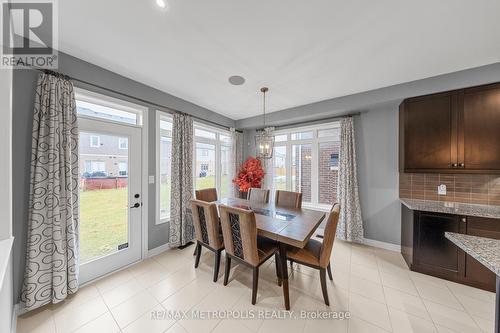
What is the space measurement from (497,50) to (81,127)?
472 cm

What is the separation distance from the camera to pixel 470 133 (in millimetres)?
2330

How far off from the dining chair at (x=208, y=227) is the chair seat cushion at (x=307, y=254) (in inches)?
35.3

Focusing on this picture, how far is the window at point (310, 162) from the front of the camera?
3789 millimetres

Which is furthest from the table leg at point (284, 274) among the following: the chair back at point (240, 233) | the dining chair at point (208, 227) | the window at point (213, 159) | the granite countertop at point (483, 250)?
the window at point (213, 159)

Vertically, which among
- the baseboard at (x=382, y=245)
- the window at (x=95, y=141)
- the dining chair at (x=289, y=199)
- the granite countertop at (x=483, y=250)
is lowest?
the baseboard at (x=382, y=245)

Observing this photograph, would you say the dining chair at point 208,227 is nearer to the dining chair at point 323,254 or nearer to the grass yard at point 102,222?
the dining chair at point 323,254

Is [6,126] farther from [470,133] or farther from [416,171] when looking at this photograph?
[470,133]

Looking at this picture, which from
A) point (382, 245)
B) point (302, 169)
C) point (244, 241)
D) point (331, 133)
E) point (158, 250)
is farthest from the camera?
point (302, 169)

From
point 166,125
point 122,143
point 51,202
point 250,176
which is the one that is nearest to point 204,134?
point 166,125

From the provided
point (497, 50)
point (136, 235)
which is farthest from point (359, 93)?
point (136, 235)

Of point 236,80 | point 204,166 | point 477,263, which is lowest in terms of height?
point 477,263

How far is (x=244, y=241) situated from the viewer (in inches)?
76.0

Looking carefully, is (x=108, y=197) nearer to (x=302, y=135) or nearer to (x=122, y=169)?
(x=122, y=169)

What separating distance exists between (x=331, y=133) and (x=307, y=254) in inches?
104
